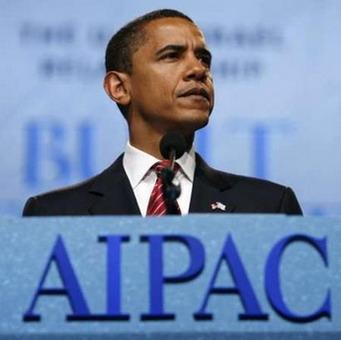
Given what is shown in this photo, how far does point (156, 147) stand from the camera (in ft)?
4.50

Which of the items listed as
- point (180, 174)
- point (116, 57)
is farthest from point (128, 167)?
point (116, 57)

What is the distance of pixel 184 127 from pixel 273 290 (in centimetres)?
50

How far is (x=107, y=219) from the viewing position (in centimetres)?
87

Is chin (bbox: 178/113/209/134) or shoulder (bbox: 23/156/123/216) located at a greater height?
chin (bbox: 178/113/209/134)

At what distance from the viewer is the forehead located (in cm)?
134

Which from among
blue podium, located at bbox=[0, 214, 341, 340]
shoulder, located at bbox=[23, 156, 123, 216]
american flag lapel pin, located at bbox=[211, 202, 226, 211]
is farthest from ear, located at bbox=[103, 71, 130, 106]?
blue podium, located at bbox=[0, 214, 341, 340]

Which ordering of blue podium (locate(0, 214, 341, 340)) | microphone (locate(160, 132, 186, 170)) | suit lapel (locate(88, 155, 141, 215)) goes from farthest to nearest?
suit lapel (locate(88, 155, 141, 215)), microphone (locate(160, 132, 186, 170)), blue podium (locate(0, 214, 341, 340))

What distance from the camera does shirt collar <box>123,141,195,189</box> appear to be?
1312 millimetres

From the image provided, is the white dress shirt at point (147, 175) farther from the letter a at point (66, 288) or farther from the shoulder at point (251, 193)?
the letter a at point (66, 288)

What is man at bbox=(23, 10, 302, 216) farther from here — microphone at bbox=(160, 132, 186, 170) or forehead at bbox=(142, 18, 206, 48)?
microphone at bbox=(160, 132, 186, 170)

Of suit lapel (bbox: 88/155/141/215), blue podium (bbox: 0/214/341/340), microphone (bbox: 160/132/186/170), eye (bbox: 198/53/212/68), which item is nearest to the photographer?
blue podium (bbox: 0/214/341/340)

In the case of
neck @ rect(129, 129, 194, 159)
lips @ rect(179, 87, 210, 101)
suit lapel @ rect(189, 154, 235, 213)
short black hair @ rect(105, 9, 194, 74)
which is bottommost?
suit lapel @ rect(189, 154, 235, 213)

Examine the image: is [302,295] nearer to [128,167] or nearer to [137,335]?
[137,335]

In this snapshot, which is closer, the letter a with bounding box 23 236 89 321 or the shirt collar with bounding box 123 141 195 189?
the letter a with bounding box 23 236 89 321
